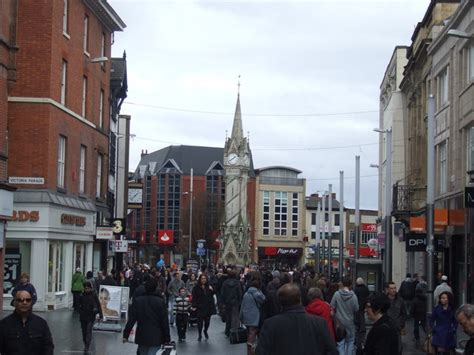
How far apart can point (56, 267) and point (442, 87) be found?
16709mm

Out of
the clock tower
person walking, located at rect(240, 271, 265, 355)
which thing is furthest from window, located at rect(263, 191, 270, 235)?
person walking, located at rect(240, 271, 265, 355)

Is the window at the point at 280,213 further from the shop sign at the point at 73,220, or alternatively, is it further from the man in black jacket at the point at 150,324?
Result: the man in black jacket at the point at 150,324

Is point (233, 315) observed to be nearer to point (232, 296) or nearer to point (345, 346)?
point (232, 296)

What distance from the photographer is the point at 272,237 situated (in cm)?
13562

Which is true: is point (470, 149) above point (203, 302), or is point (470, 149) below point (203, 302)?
above

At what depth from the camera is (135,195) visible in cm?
6116

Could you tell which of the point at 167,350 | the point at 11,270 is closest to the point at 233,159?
the point at 11,270

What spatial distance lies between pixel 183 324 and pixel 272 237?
362 feet

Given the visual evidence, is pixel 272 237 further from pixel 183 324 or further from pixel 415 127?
pixel 183 324

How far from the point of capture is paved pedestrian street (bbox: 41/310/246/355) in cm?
2219

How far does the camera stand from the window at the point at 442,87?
39.3 meters

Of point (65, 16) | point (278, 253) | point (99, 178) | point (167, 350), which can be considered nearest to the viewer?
point (167, 350)

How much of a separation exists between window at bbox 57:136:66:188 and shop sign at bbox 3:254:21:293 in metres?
3.52

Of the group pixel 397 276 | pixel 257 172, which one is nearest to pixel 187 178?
pixel 257 172
